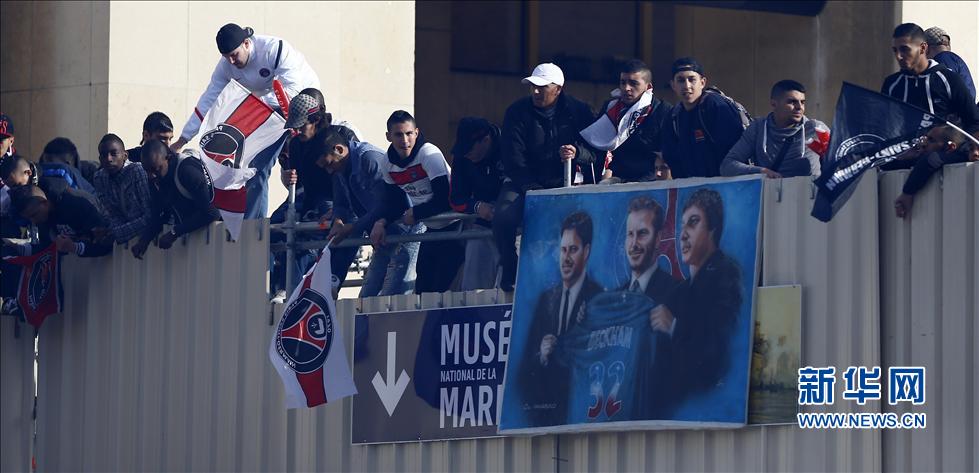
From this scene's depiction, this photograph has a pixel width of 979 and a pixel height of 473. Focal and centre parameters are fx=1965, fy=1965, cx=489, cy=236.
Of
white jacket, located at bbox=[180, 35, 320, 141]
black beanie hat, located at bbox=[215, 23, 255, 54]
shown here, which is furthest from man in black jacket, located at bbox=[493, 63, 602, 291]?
black beanie hat, located at bbox=[215, 23, 255, 54]

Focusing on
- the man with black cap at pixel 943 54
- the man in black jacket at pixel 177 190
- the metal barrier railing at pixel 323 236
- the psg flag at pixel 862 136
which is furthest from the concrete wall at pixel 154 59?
the psg flag at pixel 862 136

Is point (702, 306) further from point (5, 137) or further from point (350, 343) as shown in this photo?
point (5, 137)

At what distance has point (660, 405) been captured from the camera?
12.3 metres

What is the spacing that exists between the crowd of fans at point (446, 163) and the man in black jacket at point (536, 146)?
0.01m

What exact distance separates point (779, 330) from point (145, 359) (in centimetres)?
637

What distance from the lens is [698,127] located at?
42.0 ft

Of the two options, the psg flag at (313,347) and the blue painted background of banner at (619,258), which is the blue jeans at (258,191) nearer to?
the psg flag at (313,347)

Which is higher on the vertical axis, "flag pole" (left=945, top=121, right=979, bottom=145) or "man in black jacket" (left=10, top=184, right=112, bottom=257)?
"flag pole" (left=945, top=121, right=979, bottom=145)

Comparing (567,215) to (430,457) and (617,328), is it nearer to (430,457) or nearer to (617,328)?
(617,328)

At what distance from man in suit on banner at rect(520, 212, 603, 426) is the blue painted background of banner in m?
0.05

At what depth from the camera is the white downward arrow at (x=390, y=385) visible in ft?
46.4

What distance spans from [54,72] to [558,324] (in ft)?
29.2

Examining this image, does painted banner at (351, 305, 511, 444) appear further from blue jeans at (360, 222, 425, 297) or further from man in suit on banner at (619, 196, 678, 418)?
man in suit on banner at (619, 196, 678, 418)

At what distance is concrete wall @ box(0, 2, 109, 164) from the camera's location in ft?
63.4
